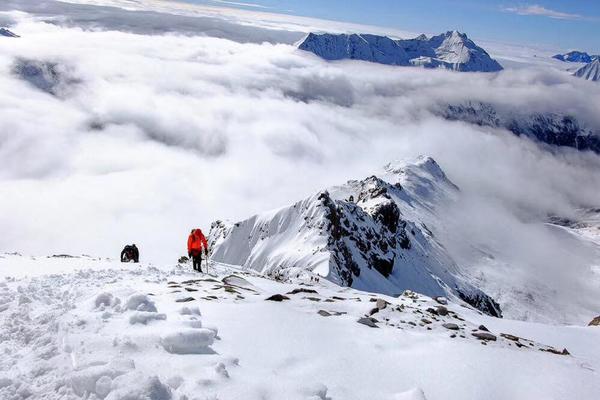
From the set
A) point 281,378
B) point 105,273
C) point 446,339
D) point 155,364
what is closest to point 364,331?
point 446,339

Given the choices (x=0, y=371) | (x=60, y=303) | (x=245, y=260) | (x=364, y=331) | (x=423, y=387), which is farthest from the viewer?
(x=245, y=260)

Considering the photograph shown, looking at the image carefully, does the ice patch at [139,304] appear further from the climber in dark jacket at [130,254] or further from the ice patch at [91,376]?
the climber in dark jacket at [130,254]

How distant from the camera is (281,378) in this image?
9.33 meters

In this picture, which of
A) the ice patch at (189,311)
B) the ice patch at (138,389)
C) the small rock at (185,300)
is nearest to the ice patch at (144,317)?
the ice patch at (189,311)

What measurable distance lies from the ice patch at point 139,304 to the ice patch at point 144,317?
904 mm

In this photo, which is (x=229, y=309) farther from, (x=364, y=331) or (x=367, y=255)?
(x=367, y=255)

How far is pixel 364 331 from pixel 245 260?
98387mm

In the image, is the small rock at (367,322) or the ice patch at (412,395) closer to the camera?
the ice patch at (412,395)

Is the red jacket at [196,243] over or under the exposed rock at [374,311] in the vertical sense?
under

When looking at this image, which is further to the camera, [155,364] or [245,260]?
[245,260]

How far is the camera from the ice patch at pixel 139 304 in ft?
40.7

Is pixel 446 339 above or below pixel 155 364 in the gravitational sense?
below

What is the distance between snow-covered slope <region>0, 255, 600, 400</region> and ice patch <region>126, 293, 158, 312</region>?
0.03m

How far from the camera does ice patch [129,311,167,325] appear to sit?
1120 cm
